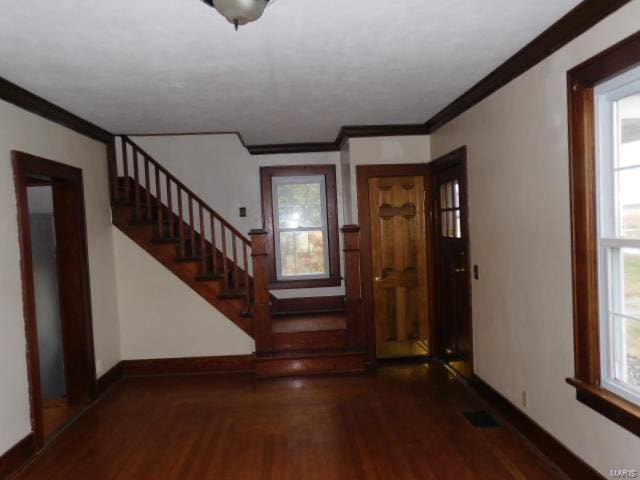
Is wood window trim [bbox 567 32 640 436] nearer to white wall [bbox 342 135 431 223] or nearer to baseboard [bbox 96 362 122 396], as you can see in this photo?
white wall [bbox 342 135 431 223]

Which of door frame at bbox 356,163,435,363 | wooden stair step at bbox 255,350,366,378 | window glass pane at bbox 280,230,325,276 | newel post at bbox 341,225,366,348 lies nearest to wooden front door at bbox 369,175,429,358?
door frame at bbox 356,163,435,363

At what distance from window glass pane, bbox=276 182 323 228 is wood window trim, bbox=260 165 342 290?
0.41ft

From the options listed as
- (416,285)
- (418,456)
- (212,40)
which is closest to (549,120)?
(212,40)

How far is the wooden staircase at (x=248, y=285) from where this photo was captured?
4.61 m

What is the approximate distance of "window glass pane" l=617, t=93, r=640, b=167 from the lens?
211cm

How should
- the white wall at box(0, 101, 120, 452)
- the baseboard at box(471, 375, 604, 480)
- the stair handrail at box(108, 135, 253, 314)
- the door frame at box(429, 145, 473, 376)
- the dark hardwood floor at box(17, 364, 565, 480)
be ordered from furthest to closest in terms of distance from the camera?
the stair handrail at box(108, 135, 253, 314), the door frame at box(429, 145, 473, 376), the white wall at box(0, 101, 120, 452), the dark hardwood floor at box(17, 364, 565, 480), the baseboard at box(471, 375, 604, 480)

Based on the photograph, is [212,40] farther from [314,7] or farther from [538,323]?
[538,323]

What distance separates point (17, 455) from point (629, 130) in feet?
13.5

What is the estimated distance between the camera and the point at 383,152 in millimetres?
4875

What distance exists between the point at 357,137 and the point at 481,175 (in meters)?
1.61

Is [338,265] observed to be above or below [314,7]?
below

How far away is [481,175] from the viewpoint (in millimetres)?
3658

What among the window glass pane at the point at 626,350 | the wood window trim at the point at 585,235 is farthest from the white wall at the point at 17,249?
the window glass pane at the point at 626,350

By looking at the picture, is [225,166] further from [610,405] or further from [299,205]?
[610,405]
